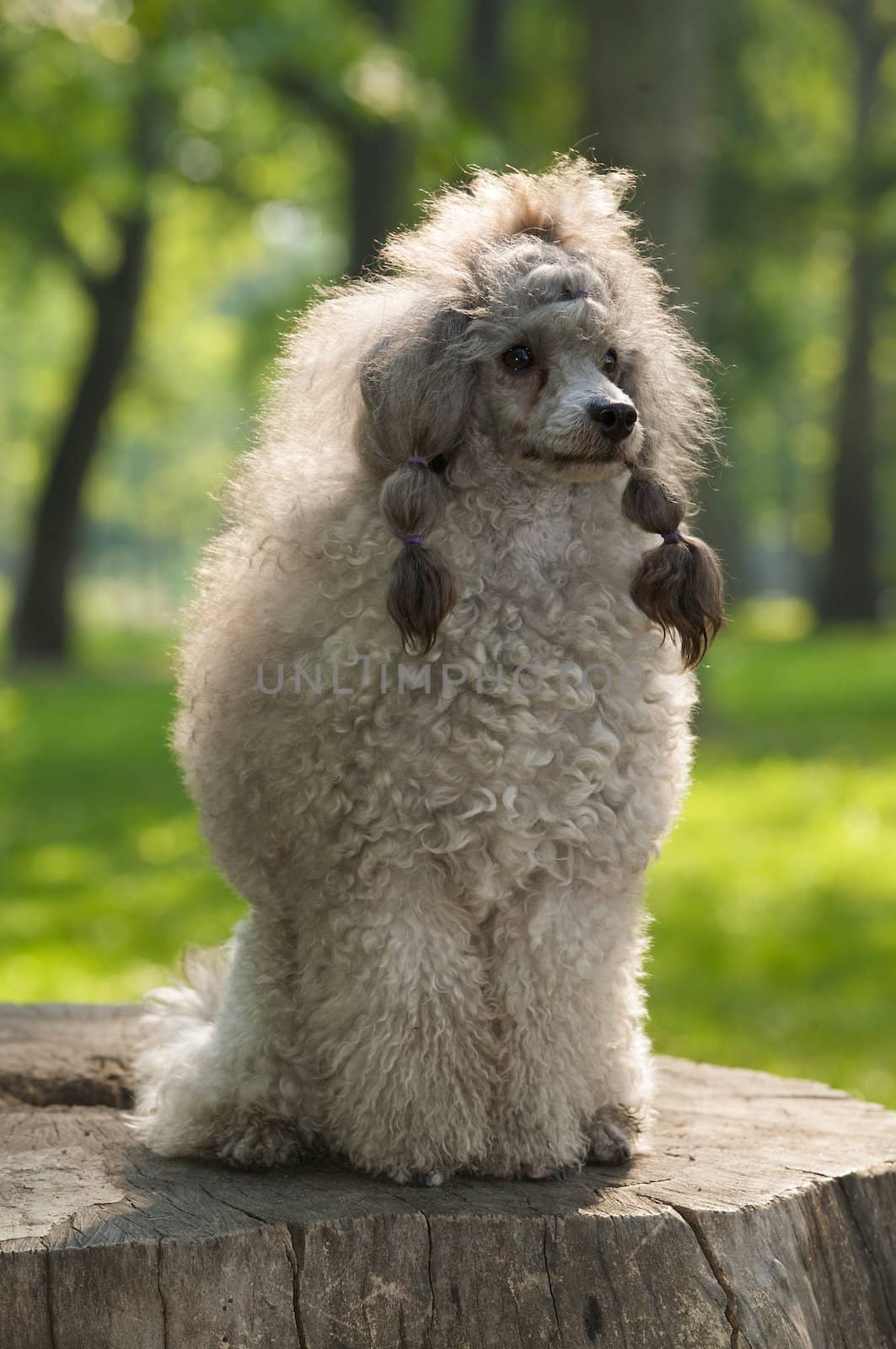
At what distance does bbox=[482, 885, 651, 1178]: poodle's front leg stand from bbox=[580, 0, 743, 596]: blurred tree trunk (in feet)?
21.3

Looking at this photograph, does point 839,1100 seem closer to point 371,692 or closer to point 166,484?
point 371,692

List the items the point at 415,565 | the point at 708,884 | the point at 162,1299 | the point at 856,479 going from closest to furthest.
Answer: the point at 162,1299, the point at 415,565, the point at 708,884, the point at 856,479

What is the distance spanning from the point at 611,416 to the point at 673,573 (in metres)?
0.30

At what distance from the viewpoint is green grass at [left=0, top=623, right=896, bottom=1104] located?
20.2ft

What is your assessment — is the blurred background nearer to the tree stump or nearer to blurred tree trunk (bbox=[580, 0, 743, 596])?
blurred tree trunk (bbox=[580, 0, 743, 596])

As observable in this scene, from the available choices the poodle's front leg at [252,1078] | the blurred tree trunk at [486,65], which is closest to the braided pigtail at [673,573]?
the poodle's front leg at [252,1078]

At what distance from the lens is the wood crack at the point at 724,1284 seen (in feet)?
8.44

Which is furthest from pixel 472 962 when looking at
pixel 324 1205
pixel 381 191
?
pixel 381 191

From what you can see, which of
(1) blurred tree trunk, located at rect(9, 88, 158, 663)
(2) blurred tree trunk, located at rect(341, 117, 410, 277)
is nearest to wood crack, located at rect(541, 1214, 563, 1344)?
(2) blurred tree trunk, located at rect(341, 117, 410, 277)

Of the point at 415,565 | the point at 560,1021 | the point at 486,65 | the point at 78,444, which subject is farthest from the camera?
the point at 78,444

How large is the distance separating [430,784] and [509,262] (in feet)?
2.87

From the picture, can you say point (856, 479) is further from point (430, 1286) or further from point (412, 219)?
point (430, 1286)

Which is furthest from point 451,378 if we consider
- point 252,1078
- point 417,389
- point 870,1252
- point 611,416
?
point 870,1252

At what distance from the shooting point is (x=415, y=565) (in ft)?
8.21
